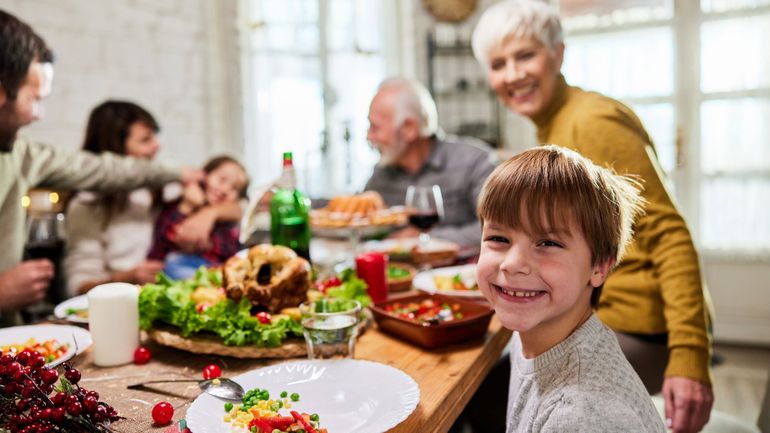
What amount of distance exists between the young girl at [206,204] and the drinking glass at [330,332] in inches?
67.2

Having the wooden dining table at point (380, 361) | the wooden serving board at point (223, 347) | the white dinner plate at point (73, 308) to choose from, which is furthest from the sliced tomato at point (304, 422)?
the white dinner plate at point (73, 308)

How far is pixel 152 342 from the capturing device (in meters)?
1.39

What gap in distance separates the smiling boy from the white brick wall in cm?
270

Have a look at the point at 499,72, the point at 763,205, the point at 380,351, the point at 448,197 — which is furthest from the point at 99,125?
the point at 763,205

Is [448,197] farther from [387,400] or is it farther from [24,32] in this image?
[387,400]

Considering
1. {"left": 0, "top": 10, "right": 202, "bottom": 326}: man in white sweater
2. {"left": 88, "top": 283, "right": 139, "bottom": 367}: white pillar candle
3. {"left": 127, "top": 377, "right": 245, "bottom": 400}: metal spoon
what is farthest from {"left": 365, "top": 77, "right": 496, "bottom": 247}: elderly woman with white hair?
{"left": 127, "top": 377, "right": 245, "bottom": 400}: metal spoon

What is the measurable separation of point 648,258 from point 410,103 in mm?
1613

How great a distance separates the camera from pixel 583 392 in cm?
92

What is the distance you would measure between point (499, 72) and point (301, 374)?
1143mm

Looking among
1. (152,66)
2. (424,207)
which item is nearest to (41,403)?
(424,207)

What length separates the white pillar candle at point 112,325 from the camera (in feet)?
4.10

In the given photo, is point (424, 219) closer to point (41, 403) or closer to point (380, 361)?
point (380, 361)

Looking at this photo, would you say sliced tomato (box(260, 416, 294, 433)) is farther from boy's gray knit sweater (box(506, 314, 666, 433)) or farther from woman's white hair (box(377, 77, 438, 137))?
woman's white hair (box(377, 77, 438, 137))

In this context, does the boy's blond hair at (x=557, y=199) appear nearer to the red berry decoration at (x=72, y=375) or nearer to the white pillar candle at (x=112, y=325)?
the red berry decoration at (x=72, y=375)
